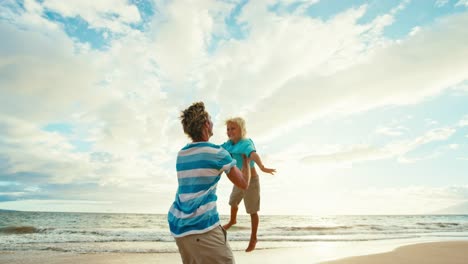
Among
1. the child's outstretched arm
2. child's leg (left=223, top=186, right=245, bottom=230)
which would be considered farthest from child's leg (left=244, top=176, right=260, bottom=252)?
the child's outstretched arm

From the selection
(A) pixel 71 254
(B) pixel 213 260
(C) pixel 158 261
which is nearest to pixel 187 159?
(B) pixel 213 260

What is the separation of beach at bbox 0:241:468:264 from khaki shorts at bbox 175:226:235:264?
567 cm

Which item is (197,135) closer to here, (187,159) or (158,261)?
(187,159)

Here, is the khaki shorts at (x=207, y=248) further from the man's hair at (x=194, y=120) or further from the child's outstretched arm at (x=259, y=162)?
the child's outstretched arm at (x=259, y=162)

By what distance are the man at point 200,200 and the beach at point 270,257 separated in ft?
18.8

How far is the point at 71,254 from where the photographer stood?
10086 millimetres

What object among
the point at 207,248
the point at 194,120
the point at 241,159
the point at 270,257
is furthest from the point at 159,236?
the point at 194,120

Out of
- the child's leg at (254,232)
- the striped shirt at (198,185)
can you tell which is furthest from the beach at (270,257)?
the striped shirt at (198,185)

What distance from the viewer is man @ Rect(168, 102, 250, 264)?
2.97m

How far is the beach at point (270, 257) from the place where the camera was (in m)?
8.27

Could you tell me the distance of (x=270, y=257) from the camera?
29.6 feet

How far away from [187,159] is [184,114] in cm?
44

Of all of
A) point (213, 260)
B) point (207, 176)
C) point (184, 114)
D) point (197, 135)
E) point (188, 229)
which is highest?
point (184, 114)

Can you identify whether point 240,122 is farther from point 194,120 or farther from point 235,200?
point 194,120
